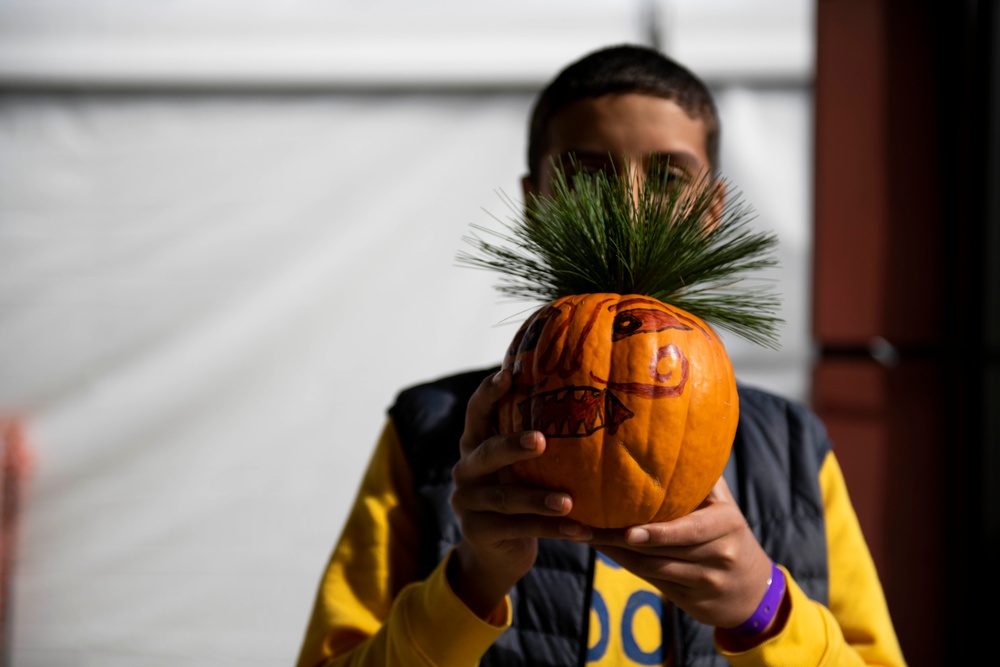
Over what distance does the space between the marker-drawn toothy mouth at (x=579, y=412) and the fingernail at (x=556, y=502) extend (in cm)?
5

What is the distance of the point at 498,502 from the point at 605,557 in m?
0.41

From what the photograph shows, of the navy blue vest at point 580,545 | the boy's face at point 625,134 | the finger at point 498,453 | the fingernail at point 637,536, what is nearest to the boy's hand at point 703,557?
the fingernail at point 637,536

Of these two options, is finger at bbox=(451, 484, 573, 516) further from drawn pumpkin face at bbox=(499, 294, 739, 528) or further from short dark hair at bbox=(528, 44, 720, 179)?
short dark hair at bbox=(528, 44, 720, 179)

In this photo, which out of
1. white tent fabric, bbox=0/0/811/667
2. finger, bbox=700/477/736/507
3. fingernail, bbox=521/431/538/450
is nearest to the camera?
fingernail, bbox=521/431/538/450

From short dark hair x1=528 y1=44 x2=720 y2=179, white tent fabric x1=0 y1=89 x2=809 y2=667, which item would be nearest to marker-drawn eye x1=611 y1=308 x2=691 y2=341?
short dark hair x1=528 y1=44 x2=720 y2=179

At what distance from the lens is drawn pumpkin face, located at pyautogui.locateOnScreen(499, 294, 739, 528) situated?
0.56m

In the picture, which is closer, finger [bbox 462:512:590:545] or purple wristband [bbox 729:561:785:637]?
finger [bbox 462:512:590:545]

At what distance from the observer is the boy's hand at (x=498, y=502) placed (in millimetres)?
556

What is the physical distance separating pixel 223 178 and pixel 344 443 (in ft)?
2.65

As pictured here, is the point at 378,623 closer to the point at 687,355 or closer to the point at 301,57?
the point at 687,355

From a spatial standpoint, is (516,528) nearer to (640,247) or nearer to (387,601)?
(640,247)


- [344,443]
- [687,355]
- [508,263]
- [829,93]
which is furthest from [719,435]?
[829,93]

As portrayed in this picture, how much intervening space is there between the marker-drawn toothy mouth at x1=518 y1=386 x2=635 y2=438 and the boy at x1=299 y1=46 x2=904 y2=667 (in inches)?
2.4

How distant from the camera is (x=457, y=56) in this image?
1.93 m
